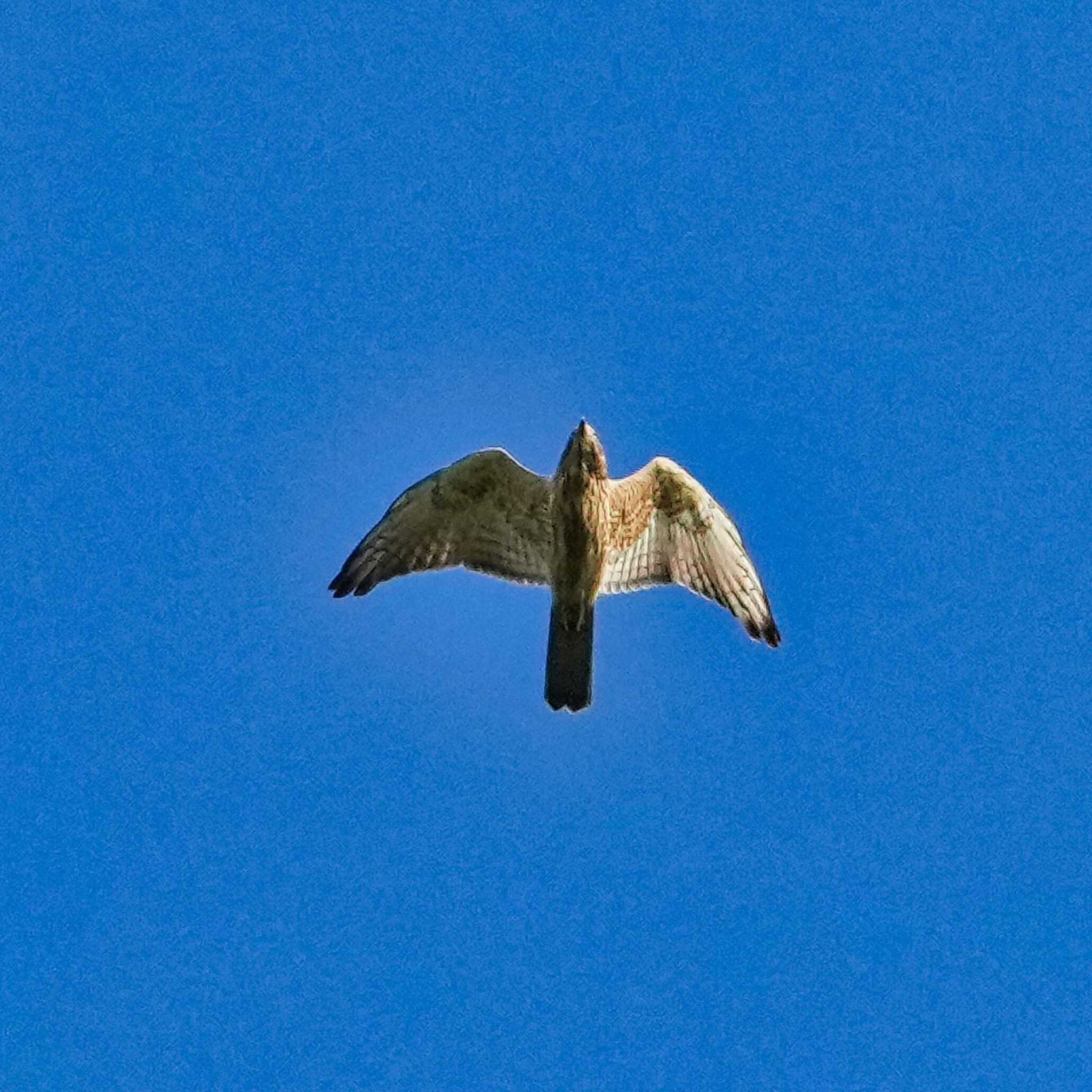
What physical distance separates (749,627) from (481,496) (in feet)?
8.28

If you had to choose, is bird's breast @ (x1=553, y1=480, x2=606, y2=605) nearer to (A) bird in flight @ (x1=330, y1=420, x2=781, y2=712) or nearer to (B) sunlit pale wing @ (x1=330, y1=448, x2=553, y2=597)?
(A) bird in flight @ (x1=330, y1=420, x2=781, y2=712)

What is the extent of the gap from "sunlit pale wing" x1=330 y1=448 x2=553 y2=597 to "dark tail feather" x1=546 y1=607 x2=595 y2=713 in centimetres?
60

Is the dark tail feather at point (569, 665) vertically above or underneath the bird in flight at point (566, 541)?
underneath

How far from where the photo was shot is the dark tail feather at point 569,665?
41.2 ft

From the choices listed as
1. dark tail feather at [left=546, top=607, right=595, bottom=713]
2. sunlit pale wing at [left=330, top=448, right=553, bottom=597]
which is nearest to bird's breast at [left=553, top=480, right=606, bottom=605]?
dark tail feather at [left=546, top=607, right=595, bottom=713]

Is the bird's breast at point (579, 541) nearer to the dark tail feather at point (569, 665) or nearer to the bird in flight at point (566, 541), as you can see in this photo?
the bird in flight at point (566, 541)

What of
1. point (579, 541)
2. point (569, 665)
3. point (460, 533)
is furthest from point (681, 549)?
point (460, 533)

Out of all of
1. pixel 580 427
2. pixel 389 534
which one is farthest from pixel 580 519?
pixel 389 534

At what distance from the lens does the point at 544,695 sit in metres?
12.6

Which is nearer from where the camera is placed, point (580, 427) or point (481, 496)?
point (580, 427)

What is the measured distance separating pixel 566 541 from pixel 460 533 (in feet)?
3.64

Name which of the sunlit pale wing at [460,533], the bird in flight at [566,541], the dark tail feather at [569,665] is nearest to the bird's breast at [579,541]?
the bird in flight at [566,541]

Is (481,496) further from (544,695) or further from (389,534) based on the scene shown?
(544,695)

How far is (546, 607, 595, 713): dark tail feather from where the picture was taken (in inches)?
495
